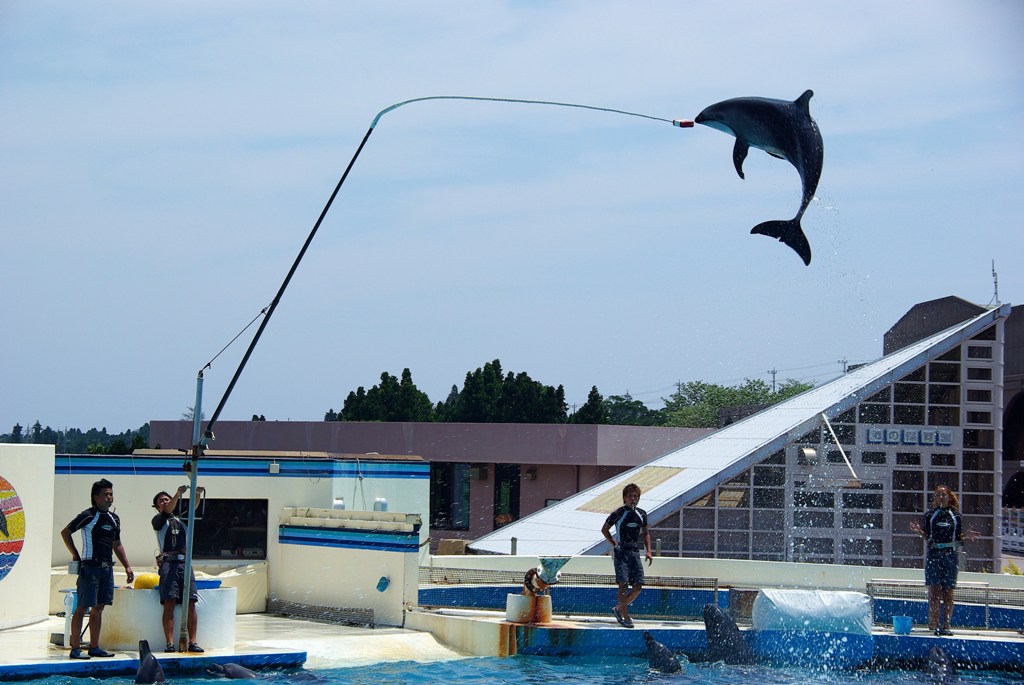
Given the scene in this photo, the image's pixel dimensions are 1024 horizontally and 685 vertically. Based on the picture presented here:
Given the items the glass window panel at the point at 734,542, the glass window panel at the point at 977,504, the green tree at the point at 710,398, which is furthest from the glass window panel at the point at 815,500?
the green tree at the point at 710,398

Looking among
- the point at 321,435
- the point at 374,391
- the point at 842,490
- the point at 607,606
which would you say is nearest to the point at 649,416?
the point at 374,391

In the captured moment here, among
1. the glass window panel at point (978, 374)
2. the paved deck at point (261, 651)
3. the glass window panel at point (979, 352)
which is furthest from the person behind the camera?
the glass window panel at point (978, 374)

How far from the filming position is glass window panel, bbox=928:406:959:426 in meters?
23.8

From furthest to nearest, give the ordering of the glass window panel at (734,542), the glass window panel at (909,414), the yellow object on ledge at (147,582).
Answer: the glass window panel at (909,414) < the glass window panel at (734,542) < the yellow object on ledge at (147,582)

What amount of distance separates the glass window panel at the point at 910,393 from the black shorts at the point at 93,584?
55.5 ft

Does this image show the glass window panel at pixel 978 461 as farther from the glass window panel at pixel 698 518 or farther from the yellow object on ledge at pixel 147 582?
the yellow object on ledge at pixel 147 582

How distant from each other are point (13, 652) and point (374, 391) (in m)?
55.7

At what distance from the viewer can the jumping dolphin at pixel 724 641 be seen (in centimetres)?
1334

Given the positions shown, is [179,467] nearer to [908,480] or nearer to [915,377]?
[908,480]

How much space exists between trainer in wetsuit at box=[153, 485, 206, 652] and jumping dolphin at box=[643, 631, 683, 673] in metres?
4.66

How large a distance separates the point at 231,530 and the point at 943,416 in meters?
14.7

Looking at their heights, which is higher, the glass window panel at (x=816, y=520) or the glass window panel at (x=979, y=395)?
the glass window panel at (x=979, y=395)

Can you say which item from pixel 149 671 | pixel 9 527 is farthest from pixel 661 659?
pixel 9 527

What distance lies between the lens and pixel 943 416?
24.0 m
